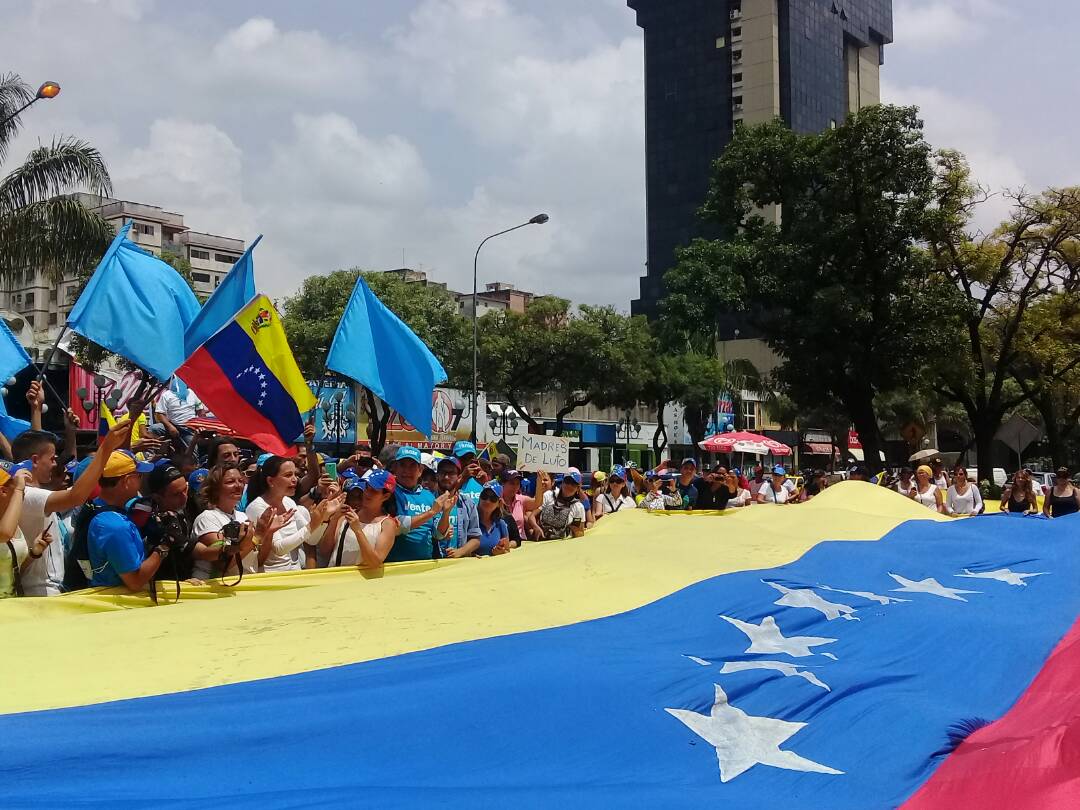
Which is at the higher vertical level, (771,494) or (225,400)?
(225,400)

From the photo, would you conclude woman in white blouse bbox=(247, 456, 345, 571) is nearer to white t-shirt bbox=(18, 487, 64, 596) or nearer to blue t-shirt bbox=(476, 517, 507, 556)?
white t-shirt bbox=(18, 487, 64, 596)

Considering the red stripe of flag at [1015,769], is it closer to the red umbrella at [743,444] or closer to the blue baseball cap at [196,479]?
the blue baseball cap at [196,479]

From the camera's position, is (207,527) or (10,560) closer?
(10,560)

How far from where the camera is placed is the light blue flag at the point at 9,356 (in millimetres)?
8157

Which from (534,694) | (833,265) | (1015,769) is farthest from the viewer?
(833,265)

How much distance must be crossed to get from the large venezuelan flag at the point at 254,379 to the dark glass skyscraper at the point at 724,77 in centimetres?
9519

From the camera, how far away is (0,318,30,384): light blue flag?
26.8ft

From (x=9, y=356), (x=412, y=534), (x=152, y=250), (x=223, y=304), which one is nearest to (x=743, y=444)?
(x=223, y=304)

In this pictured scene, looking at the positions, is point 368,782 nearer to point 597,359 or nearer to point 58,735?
point 58,735

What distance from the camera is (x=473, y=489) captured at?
28.1 ft

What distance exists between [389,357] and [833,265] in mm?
17598

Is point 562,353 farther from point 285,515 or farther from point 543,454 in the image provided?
point 285,515

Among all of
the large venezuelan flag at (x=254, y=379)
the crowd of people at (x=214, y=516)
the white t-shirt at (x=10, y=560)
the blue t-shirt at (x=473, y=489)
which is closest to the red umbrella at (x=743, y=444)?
the crowd of people at (x=214, y=516)

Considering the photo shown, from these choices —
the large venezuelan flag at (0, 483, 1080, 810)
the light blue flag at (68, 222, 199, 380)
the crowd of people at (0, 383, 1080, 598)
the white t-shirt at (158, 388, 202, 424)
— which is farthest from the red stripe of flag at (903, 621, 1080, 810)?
the white t-shirt at (158, 388, 202, 424)
